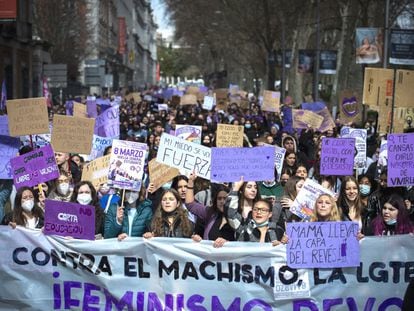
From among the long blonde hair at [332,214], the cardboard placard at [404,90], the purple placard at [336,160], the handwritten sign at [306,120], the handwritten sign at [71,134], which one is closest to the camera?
the long blonde hair at [332,214]

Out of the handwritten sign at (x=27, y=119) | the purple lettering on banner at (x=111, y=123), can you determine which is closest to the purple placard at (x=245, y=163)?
the handwritten sign at (x=27, y=119)

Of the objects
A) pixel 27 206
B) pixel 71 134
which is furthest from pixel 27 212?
pixel 71 134

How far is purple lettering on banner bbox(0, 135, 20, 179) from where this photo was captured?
9.02 meters

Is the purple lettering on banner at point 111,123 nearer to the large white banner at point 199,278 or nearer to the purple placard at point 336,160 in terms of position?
the purple placard at point 336,160

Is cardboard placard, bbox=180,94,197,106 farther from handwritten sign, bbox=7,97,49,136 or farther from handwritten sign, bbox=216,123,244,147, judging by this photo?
handwritten sign, bbox=7,97,49,136

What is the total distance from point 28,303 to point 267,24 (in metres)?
35.1

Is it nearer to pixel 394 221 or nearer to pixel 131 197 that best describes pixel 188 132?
pixel 131 197

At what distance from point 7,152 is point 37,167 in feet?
7.15

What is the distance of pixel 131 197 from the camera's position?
7164 mm

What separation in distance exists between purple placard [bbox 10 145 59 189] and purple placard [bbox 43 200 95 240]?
130 centimetres

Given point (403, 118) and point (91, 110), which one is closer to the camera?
point (403, 118)

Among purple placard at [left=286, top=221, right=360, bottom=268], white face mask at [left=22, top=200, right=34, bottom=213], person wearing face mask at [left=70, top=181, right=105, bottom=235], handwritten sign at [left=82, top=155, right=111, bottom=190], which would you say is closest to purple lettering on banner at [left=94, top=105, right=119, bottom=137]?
handwritten sign at [left=82, top=155, right=111, bottom=190]

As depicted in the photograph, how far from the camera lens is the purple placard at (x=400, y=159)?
750 centimetres

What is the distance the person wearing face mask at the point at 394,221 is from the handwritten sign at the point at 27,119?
428 centimetres
